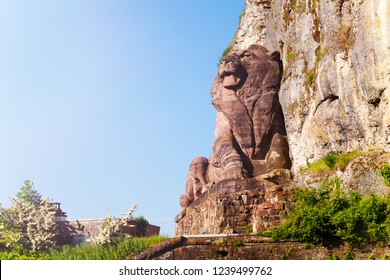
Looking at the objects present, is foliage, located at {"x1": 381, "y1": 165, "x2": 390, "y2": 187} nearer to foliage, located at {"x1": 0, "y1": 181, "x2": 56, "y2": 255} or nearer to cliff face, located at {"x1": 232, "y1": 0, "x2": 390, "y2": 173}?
cliff face, located at {"x1": 232, "y1": 0, "x2": 390, "y2": 173}

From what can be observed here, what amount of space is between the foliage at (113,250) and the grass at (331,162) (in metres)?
5.34

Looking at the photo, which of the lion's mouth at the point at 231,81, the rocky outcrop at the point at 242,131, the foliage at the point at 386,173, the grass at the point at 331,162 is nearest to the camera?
the foliage at the point at 386,173

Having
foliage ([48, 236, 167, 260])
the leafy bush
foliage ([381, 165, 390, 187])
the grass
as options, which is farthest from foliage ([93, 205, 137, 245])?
foliage ([381, 165, 390, 187])

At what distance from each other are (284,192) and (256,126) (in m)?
5.27

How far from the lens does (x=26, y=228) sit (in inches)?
1064

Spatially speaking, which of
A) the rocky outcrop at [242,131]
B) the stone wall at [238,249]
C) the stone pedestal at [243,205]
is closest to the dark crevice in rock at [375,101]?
the stone pedestal at [243,205]

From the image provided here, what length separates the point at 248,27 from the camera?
30.4m

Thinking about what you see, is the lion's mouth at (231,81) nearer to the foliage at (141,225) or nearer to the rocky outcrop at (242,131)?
the rocky outcrop at (242,131)

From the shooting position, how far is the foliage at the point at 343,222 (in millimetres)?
15664

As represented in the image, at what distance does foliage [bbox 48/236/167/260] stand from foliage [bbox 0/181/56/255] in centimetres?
214

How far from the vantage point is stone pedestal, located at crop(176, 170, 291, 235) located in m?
19.0

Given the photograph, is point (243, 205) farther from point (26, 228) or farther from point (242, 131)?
point (26, 228)

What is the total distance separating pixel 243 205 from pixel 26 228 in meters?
11.3
